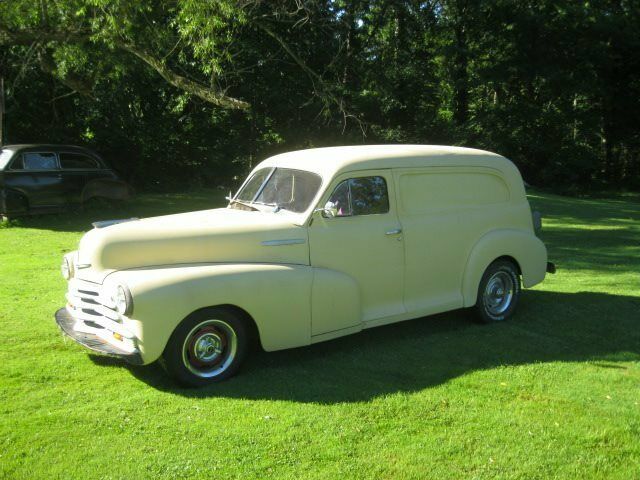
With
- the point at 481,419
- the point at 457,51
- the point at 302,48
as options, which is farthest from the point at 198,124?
the point at 481,419

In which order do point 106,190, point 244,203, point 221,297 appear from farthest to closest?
point 106,190, point 244,203, point 221,297

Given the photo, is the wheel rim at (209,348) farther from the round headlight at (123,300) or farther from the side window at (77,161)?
the side window at (77,161)

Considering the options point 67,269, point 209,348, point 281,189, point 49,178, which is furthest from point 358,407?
point 49,178

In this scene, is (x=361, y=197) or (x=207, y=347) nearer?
(x=207, y=347)

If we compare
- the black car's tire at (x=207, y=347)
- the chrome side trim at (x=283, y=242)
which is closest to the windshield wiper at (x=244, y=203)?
the chrome side trim at (x=283, y=242)

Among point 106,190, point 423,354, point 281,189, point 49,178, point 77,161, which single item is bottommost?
point 423,354

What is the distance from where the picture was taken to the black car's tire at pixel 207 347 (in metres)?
5.04

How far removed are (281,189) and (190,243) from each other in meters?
1.22

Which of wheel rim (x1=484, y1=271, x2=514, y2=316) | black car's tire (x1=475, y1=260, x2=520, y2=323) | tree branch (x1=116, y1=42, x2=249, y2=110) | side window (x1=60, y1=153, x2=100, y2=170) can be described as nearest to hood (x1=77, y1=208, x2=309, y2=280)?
black car's tire (x1=475, y1=260, x2=520, y2=323)

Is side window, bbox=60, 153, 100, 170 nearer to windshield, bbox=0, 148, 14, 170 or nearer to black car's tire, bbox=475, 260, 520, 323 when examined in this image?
windshield, bbox=0, 148, 14, 170

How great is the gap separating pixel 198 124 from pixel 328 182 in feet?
56.5

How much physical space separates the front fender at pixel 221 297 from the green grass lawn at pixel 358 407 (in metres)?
0.41

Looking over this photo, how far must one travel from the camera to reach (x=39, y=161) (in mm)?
14383

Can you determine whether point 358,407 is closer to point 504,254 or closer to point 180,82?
point 504,254
